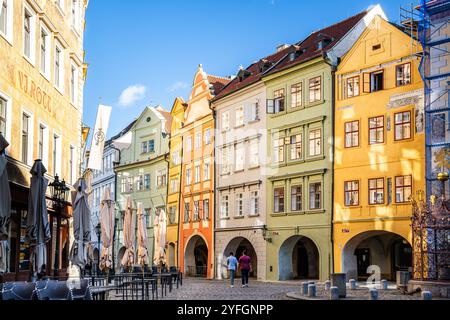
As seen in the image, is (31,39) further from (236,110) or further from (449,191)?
(236,110)

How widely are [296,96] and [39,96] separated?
18.9m

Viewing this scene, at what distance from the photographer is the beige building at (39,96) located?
1802cm

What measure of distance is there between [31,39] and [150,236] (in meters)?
35.8

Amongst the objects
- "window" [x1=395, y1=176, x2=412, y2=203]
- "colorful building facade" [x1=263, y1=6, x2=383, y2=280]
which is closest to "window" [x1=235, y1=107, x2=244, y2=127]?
"colorful building facade" [x1=263, y1=6, x2=383, y2=280]

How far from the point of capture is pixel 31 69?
19.8 meters

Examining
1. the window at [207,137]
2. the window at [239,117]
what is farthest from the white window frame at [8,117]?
the window at [207,137]

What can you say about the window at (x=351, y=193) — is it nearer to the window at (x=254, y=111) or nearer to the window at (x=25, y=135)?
the window at (x=254, y=111)

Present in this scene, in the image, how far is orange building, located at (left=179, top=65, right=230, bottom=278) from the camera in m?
45.6

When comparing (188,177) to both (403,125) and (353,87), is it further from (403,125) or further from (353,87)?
(403,125)

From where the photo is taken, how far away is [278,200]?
38.2 m

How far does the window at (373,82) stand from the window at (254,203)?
32.8ft

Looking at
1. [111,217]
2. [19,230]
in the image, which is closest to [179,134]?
[111,217]
